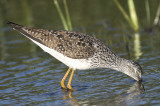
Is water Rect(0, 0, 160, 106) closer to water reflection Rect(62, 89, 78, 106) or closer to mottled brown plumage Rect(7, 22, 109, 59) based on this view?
water reflection Rect(62, 89, 78, 106)

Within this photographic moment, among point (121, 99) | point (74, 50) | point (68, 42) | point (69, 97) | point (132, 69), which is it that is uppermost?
point (68, 42)

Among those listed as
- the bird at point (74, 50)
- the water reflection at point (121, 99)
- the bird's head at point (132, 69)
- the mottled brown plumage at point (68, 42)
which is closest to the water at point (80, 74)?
the water reflection at point (121, 99)

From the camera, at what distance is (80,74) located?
12.5m

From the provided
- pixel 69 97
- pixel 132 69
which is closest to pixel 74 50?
pixel 69 97

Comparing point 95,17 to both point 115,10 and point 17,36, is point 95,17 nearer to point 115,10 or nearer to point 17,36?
point 115,10

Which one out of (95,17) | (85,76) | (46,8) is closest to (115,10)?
(95,17)

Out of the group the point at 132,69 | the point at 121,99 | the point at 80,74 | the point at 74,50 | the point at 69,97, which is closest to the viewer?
the point at 121,99

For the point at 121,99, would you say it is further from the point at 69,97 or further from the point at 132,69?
A: the point at 132,69

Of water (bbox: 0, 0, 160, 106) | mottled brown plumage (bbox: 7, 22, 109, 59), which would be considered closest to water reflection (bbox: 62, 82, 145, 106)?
water (bbox: 0, 0, 160, 106)

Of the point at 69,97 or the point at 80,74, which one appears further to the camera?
the point at 80,74

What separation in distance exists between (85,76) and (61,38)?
180 centimetres

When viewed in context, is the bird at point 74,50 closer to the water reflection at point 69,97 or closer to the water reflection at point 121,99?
the water reflection at point 69,97

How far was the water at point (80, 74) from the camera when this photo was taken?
9.82m

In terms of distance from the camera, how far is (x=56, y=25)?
63.9ft
